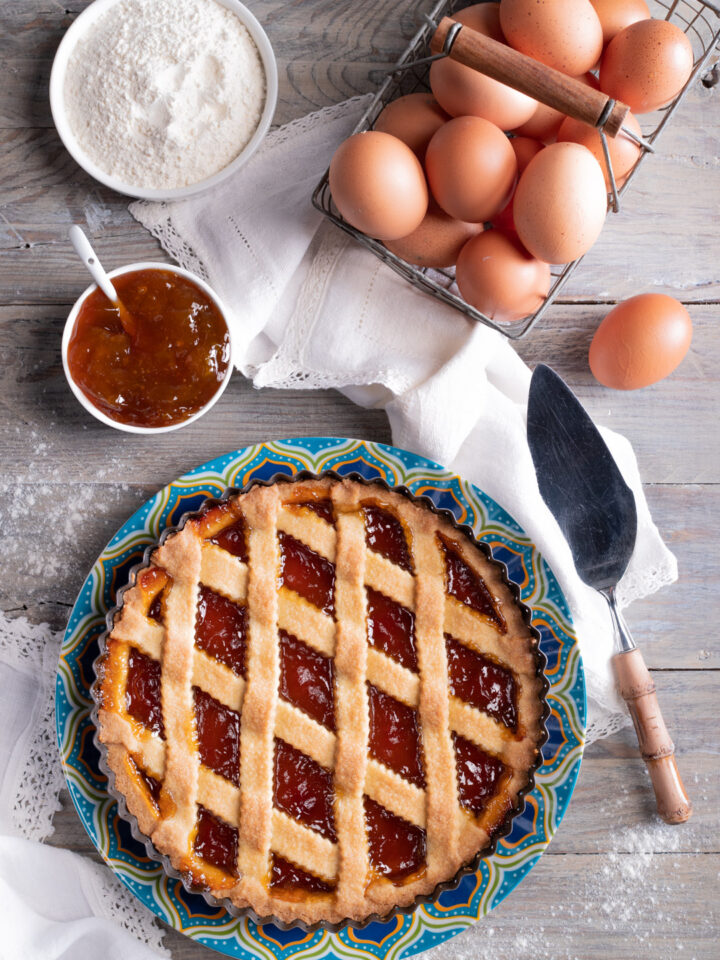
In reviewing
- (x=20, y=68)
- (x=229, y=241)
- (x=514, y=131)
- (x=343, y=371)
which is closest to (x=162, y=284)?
(x=229, y=241)

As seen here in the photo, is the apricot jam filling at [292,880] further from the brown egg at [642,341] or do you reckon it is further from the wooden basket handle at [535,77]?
the wooden basket handle at [535,77]

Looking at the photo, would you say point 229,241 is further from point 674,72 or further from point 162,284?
point 674,72

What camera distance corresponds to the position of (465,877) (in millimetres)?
1456

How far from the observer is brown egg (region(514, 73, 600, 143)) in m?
1.35

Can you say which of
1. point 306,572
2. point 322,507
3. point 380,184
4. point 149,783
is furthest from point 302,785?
point 380,184

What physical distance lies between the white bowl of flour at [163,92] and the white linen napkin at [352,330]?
0.07 meters

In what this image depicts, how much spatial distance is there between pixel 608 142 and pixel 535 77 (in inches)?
8.7


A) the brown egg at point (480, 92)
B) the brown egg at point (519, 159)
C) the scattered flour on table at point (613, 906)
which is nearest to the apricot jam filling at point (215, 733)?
the scattered flour on table at point (613, 906)

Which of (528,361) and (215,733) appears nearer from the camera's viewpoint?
(215,733)

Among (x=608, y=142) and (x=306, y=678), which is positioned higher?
(x=608, y=142)

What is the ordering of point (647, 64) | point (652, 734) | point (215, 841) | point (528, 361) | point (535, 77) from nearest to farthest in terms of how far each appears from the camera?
point (535, 77) → point (647, 64) → point (215, 841) → point (652, 734) → point (528, 361)

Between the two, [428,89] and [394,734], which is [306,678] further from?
[428,89]

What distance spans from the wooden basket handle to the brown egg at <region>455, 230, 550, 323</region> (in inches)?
8.7

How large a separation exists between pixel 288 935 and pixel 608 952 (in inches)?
24.7
